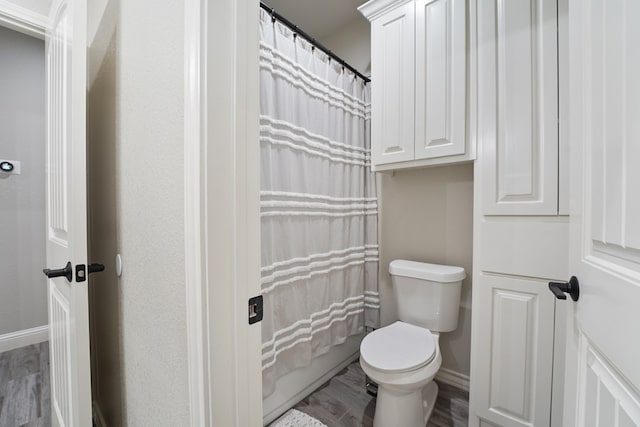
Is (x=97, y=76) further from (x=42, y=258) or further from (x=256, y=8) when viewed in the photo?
(x=42, y=258)

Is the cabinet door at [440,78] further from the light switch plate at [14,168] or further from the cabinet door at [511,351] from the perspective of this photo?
the light switch plate at [14,168]

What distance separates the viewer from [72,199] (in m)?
0.83

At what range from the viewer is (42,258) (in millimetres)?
2100

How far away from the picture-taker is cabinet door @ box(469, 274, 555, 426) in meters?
1.05

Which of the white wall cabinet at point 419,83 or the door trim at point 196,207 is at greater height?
the white wall cabinet at point 419,83

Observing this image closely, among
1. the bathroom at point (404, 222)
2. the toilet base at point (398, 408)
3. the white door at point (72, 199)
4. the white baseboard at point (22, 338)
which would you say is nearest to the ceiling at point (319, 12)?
the bathroom at point (404, 222)

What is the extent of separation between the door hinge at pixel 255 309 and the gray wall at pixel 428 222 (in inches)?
56.5

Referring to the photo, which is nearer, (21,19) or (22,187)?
(21,19)

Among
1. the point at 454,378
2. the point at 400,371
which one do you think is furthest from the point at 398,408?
the point at 454,378

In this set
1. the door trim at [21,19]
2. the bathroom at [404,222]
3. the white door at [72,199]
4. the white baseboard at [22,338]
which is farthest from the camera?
the white baseboard at [22,338]

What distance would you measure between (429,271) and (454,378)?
0.79 meters

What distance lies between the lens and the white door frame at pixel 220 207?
1.66 feet

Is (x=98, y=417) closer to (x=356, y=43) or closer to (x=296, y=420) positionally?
(x=296, y=420)

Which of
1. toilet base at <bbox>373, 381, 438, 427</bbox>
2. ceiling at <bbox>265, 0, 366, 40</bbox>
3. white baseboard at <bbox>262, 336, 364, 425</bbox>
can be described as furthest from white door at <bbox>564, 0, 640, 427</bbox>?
ceiling at <bbox>265, 0, 366, 40</bbox>
